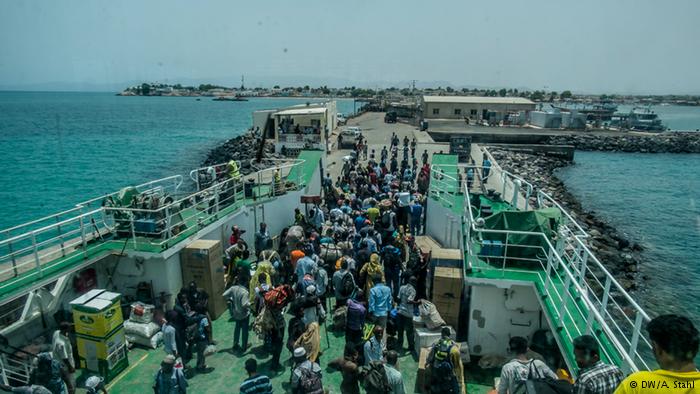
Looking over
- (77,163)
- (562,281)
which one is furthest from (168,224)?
(77,163)

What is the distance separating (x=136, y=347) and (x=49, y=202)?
32052 mm

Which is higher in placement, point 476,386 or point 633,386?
point 633,386

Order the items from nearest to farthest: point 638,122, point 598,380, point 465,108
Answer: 1. point 598,380
2. point 465,108
3. point 638,122

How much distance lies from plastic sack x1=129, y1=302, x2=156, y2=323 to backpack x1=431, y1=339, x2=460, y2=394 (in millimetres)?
6072

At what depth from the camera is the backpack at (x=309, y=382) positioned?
5.52 meters

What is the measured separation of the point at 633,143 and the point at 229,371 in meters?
63.9

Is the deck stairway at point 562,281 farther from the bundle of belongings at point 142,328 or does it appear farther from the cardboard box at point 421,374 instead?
the bundle of belongings at point 142,328

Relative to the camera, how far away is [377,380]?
548 centimetres

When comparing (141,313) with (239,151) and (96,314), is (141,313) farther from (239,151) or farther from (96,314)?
(239,151)

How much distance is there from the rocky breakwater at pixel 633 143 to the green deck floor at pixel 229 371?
5069 cm

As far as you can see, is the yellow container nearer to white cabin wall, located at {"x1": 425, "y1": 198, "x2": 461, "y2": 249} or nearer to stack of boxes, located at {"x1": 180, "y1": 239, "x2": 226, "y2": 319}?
stack of boxes, located at {"x1": 180, "y1": 239, "x2": 226, "y2": 319}

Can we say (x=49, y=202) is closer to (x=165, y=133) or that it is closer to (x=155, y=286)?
(x=155, y=286)

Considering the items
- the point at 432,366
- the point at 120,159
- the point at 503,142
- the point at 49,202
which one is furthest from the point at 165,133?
the point at 432,366

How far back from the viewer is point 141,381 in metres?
7.66
